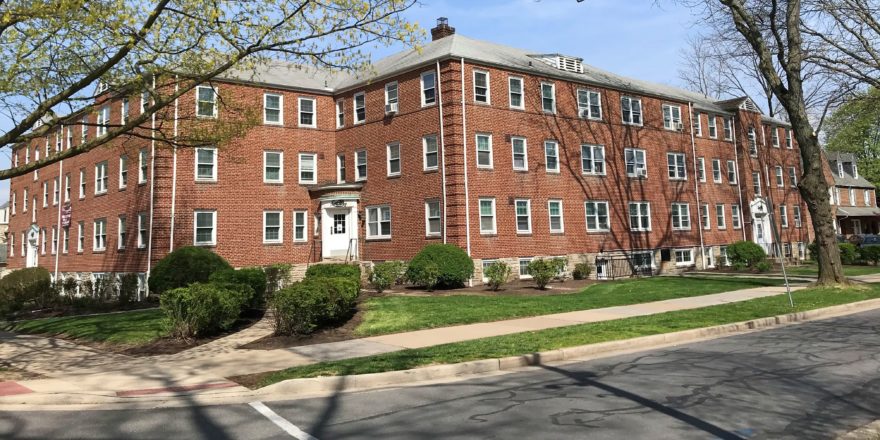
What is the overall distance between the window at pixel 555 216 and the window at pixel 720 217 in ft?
46.2

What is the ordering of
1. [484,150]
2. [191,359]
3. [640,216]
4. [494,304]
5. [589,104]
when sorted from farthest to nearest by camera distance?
[640,216]
[589,104]
[484,150]
[494,304]
[191,359]

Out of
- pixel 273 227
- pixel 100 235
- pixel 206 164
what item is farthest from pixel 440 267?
pixel 100 235

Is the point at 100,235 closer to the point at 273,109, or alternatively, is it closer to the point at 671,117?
the point at 273,109

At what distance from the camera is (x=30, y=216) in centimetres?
3581

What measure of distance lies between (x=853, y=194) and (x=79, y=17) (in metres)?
66.6

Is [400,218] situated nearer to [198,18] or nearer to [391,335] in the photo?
[391,335]

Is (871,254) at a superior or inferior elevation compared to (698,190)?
inferior

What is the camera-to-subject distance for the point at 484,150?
24141 millimetres

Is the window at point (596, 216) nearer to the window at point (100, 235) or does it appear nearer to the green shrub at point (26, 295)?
the green shrub at point (26, 295)

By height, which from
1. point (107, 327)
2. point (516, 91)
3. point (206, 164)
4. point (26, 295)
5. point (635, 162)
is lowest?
point (107, 327)

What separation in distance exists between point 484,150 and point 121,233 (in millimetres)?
16658

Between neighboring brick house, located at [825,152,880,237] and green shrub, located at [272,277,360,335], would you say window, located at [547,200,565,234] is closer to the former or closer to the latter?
green shrub, located at [272,277,360,335]

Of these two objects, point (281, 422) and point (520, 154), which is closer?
point (281, 422)

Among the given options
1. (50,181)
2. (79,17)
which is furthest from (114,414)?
(50,181)
